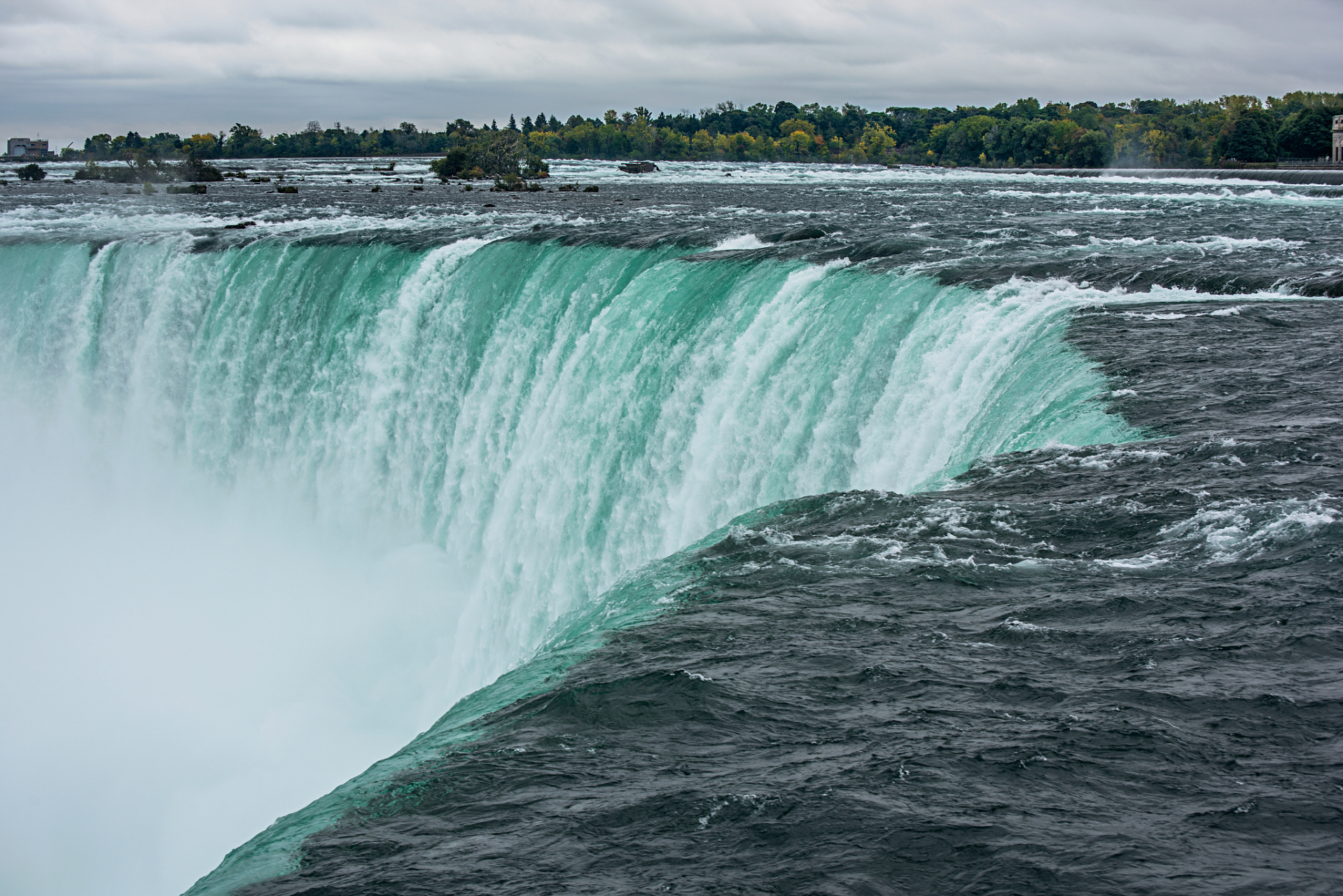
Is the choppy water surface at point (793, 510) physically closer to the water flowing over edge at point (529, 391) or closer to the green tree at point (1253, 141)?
the water flowing over edge at point (529, 391)

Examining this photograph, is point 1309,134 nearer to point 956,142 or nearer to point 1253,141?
point 1253,141

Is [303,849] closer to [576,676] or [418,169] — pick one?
[576,676]

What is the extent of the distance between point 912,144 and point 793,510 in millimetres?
176803

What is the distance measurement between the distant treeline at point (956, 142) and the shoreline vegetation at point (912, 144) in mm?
163

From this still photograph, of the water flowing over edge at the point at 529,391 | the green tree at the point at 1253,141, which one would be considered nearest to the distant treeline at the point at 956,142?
the green tree at the point at 1253,141

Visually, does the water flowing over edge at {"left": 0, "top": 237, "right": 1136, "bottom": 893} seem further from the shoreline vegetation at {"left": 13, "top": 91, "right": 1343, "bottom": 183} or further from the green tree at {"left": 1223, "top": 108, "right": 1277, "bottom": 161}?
the green tree at {"left": 1223, "top": 108, "right": 1277, "bottom": 161}

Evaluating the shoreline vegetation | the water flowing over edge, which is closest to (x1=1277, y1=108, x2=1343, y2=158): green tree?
the shoreline vegetation

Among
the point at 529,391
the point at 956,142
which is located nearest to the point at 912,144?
the point at 956,142

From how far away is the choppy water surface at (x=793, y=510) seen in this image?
5.80 meters

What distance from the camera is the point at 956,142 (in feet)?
447

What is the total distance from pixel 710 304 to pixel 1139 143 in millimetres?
96847

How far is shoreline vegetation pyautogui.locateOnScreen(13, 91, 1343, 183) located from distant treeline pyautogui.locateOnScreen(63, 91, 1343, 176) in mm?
163

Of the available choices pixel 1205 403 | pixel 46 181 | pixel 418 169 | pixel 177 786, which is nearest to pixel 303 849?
pixel 1205 403

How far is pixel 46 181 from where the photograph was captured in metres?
74.9
